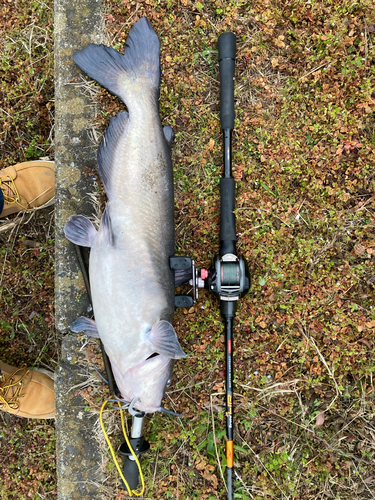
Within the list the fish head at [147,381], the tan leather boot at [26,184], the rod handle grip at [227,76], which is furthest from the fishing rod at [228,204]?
the tan leather boot at [26,184]

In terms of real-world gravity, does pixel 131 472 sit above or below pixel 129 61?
below

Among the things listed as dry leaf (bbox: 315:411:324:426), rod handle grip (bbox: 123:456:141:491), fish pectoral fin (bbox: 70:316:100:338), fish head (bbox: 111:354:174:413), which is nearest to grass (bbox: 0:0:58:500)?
fish pectoral fin (bbox: 70:316:100:338)

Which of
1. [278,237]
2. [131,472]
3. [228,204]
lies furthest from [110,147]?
[131,472]

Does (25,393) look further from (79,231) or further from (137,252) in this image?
(137,252)

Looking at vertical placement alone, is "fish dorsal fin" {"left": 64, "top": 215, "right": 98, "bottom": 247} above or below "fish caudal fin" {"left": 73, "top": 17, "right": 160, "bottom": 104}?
below

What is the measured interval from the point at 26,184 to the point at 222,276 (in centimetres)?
262

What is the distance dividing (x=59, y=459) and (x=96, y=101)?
3.97m

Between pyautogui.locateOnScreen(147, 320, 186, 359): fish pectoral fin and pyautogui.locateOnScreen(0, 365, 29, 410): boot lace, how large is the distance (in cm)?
208

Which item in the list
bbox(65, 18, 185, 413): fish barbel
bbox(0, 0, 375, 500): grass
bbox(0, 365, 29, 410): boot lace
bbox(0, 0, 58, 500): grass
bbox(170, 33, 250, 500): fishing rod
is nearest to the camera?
bbox(65, 18, 185, 413): fish barbel

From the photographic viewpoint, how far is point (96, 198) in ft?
12.3

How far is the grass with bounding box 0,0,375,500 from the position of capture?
3684 millimetres

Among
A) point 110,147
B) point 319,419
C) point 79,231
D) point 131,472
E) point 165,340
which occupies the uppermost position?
point 110,147

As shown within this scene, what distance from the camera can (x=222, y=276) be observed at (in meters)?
3.16

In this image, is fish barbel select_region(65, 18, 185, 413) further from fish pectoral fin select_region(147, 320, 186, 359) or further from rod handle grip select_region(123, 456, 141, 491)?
rod handle grip select_region(123, 456, 141, 491)
